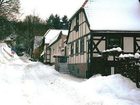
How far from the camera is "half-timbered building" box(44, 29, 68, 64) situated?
6156cm

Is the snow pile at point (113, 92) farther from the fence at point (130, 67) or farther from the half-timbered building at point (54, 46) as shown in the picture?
the half-timbered building at point (54, 46)

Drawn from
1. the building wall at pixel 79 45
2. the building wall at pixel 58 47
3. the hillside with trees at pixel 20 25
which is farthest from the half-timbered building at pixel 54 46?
the building wall at pixel 79 45

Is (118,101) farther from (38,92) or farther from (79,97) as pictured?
(38,92)

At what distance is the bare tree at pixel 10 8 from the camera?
2265 inches

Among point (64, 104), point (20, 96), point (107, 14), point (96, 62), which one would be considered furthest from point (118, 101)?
point (107, 14)

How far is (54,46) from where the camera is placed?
2741 inches

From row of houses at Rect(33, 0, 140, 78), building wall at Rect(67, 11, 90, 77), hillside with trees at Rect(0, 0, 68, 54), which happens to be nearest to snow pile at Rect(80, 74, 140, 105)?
row of houses at Rect(33, 0, 140, 78)

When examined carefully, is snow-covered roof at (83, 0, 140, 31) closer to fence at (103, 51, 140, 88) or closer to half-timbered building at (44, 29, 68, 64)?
fence at (103, 51, 140, 88)

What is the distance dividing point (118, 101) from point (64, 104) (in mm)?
1957

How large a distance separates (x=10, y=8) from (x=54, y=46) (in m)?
14.1

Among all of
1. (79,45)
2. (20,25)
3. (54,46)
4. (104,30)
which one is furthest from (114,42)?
(20,25)

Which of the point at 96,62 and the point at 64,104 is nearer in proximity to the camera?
the point at 64,104

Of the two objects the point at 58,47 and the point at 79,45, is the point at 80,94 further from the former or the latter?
the point at 58,47

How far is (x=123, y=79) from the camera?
752 inches
